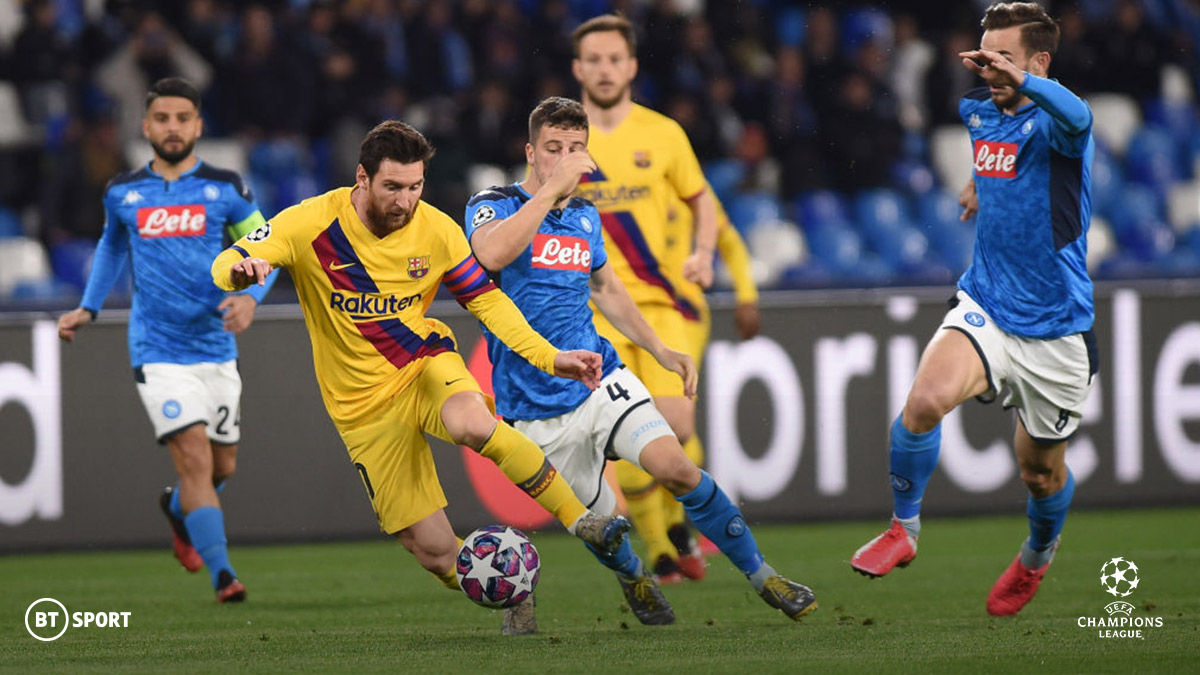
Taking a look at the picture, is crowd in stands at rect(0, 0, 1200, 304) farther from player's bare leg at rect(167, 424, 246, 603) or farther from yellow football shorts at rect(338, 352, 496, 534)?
yellow football shorts at rect(338, 352, 496, 534)

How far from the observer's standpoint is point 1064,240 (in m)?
6.70

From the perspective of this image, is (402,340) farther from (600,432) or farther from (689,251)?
(689,251)

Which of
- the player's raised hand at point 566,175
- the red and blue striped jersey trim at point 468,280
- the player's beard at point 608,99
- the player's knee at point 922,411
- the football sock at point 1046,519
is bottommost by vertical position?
the football sock at point 1046,519

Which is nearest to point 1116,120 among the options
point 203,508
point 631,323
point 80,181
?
point 80,181

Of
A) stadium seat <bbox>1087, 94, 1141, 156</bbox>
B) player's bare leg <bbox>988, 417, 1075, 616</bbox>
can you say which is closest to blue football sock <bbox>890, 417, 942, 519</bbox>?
player's bare leg <bbox>988, 417, 1075, 616</bbox>

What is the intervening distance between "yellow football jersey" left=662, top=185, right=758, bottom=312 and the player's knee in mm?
2125

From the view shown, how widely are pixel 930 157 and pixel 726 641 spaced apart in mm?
9625

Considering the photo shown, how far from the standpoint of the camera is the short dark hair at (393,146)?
243 inches

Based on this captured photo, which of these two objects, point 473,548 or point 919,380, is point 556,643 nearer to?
point 473,548

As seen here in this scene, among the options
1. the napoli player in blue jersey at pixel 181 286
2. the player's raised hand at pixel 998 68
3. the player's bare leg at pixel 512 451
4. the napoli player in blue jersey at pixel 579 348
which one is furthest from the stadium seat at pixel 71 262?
the player's raised hand at pixel 998 68

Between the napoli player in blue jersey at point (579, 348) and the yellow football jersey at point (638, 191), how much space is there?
1300 millimetres

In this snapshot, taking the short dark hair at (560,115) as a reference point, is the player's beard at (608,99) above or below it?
above

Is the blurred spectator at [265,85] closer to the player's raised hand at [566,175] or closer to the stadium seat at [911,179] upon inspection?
the stadium seat at [911,179]

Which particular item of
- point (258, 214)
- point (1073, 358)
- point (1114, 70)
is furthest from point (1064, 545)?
point (1114, 70)
